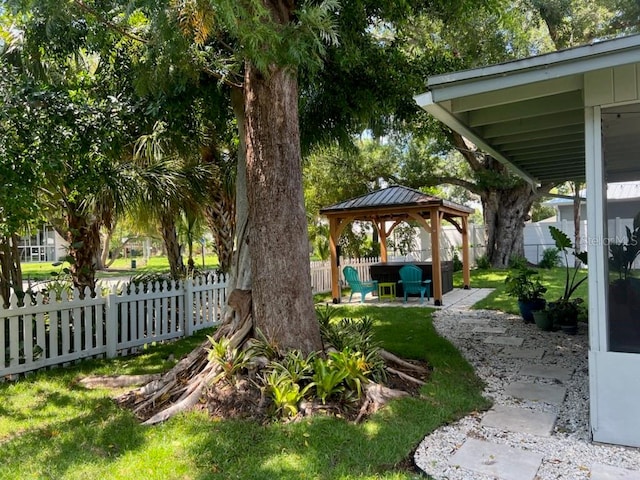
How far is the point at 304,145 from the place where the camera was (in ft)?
23.8

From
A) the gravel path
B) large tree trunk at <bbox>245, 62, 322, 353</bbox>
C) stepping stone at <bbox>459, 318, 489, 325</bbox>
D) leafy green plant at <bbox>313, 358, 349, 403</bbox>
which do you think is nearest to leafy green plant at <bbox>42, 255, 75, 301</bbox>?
large tree trunk at <bbox>245, 62, 322, 353</bbox>

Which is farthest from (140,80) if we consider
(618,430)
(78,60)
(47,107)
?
(618,430)

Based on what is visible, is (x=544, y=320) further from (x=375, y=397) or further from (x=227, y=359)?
(x=227, y=359)

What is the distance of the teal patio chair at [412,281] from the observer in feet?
35.2

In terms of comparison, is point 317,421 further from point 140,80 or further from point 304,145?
point 304,145

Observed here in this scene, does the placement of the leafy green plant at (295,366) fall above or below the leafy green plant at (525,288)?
below

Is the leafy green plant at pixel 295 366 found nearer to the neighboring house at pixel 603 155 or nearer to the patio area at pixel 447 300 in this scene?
the neighboring house at pixel 603 155

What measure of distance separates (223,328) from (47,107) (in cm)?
310

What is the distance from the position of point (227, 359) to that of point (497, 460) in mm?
2405

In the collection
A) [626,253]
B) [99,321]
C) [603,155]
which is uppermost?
[603,155]

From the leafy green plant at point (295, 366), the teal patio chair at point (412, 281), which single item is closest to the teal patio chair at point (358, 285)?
A: the teal patio chair at point (412, 281)

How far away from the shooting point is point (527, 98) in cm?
359

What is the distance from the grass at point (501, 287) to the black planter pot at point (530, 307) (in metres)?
0.98

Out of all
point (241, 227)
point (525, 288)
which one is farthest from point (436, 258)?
point (241, 227)
